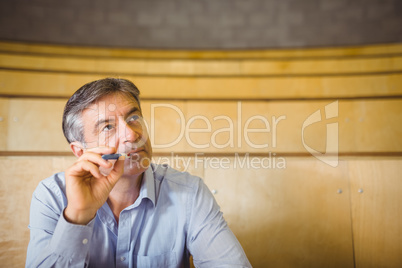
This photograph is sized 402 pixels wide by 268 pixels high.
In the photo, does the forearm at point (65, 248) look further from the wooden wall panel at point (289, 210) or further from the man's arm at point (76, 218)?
the wooden wall panel at point (289, 210)

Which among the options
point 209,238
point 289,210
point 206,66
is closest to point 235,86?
point 206,66

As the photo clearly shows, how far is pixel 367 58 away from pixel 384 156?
319 mm

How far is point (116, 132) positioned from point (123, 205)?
0.11 m

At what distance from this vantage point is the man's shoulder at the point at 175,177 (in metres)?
0.40

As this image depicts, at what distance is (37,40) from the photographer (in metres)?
0.84

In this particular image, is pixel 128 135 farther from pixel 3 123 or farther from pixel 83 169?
pixel 3 123

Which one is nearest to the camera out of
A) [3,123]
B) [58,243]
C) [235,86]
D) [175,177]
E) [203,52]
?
[58,243]

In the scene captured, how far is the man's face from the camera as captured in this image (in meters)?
0.36

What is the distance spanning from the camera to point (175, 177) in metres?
0.41

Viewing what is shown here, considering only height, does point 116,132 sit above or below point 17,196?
above

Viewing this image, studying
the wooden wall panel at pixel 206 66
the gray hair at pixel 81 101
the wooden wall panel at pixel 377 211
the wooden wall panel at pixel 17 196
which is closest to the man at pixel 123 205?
the gray hair at pixel 81 101

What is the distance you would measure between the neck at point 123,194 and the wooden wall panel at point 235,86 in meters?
0.38

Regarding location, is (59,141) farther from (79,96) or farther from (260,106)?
(260,106)

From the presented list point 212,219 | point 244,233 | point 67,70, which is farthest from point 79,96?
point 67,70
